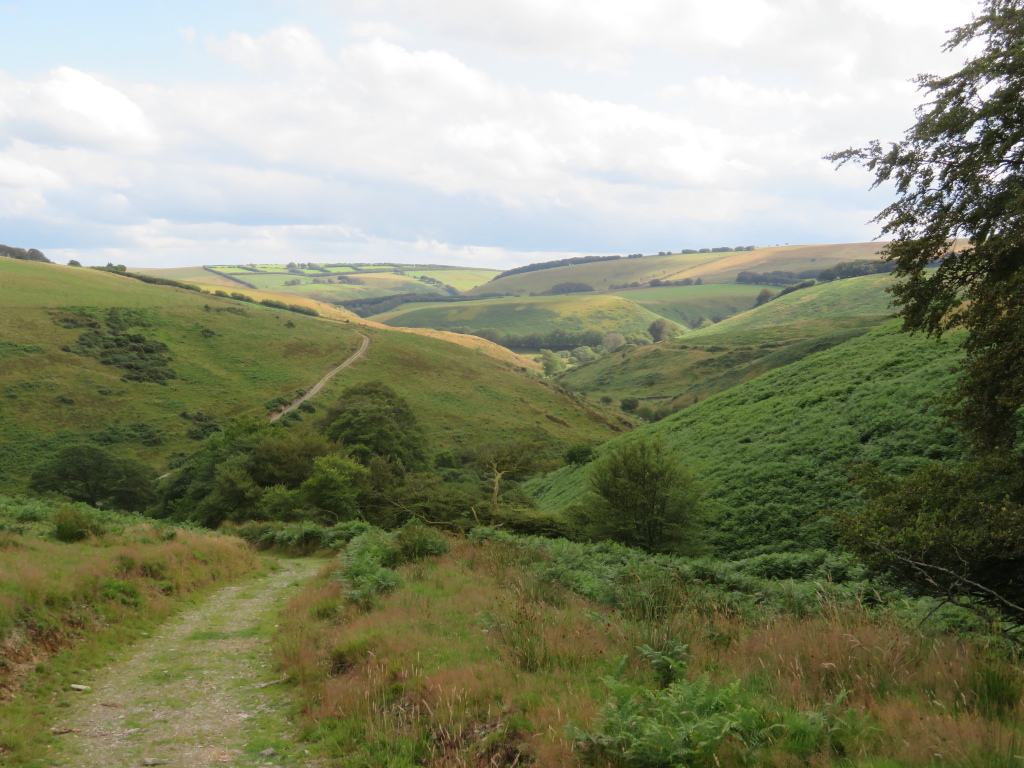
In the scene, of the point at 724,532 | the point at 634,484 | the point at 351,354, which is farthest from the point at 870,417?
the point at 351,354

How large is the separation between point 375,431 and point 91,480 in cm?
2568

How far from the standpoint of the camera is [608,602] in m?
9.75

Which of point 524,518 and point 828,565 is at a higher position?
point 828,565

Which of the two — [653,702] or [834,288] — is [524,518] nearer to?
[653,702]

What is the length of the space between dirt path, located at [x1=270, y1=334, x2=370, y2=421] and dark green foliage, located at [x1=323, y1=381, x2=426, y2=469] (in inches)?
796

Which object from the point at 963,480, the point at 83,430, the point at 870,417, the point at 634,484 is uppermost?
the point at 963,480

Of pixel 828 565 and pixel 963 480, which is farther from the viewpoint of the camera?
pixel 828 565

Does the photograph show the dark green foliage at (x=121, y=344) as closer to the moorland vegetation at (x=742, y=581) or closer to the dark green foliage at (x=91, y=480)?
the dark green foliage at (x=91, y=480)

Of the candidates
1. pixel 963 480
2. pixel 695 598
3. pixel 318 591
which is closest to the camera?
pixel 695 598

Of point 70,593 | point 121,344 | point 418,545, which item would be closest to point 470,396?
point 121,344

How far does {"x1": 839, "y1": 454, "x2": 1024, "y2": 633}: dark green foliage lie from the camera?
8.46m

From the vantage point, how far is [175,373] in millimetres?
85375

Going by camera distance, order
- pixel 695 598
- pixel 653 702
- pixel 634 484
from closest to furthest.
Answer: pixel 653 702 → pixel 695 598 → pixel 634 484

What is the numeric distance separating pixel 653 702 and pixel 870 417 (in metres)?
24.1
